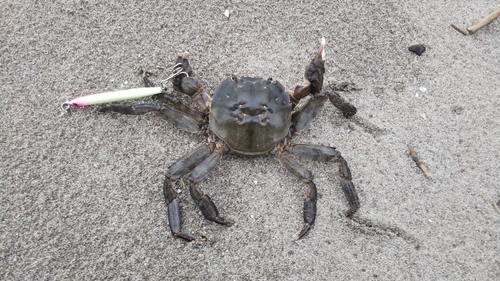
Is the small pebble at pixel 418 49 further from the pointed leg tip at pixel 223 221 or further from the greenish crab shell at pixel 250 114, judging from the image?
the pointed leg tip at pixel 223 221

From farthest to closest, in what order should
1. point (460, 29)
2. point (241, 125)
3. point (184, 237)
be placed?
point (460, 29) → point (241, 125) → point (184, 237)

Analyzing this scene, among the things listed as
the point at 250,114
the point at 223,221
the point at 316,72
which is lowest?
the point at 223,221

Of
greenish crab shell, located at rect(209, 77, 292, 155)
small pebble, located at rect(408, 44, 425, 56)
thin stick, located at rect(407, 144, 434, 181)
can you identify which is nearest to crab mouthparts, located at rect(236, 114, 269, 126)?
greenish crab shell, located at rect(209, 77, 292, 155)

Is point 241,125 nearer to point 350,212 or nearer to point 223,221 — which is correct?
point 223,221

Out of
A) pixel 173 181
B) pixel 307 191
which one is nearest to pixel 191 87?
pixel 173 181

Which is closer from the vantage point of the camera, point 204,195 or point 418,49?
point 204,195

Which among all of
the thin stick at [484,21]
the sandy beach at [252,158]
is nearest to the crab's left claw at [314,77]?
the sandy beach at [252,158]

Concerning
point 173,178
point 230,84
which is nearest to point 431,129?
point 230,84
